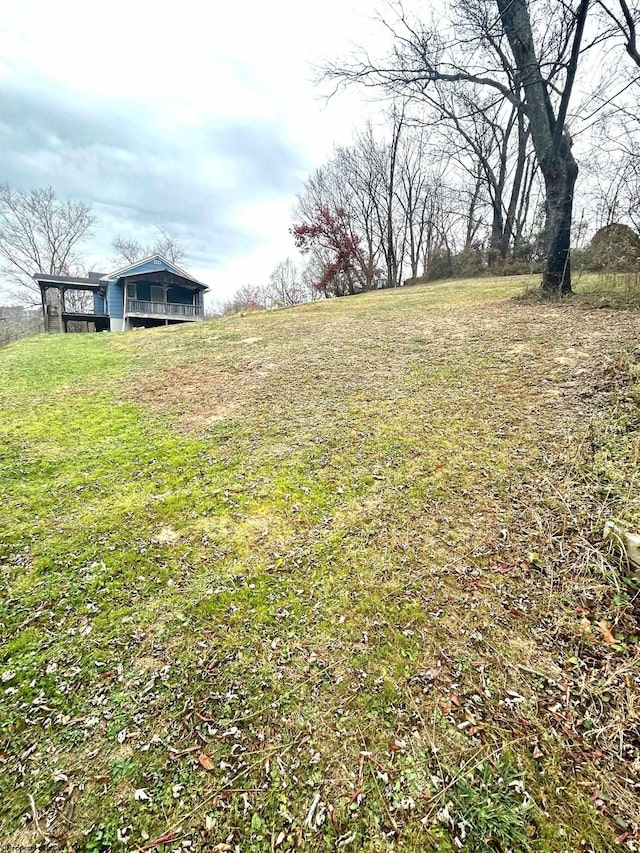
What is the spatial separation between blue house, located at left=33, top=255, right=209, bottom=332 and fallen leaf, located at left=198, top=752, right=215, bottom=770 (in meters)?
20.9

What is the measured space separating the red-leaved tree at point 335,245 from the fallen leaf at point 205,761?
72.6 feet

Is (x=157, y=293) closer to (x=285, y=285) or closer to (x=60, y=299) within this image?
(x=60, y=299)

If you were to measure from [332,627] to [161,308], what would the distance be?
21.0 meters

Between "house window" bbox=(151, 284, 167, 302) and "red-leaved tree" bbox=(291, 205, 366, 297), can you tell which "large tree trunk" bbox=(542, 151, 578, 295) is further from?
"house window" bbox=(151, 284, 167, 302)

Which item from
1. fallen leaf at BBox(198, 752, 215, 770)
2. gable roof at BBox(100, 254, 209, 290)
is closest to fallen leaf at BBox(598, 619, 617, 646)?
fallen leaf at BBox(198, 752, 215, 770)

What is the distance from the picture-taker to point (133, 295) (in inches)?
798

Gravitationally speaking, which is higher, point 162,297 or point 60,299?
point 162,297

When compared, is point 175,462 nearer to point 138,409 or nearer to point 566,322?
point 138,409

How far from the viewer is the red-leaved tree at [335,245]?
69.6 feet

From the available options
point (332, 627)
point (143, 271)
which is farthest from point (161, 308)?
point (332, 627)

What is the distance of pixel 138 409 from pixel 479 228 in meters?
19.4

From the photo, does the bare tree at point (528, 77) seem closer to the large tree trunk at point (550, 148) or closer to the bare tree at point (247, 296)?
the large tree trunk at point (550, 148)

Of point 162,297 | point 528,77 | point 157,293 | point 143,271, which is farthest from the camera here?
point 162,297

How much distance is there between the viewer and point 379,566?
Answer: 6.88 feet
